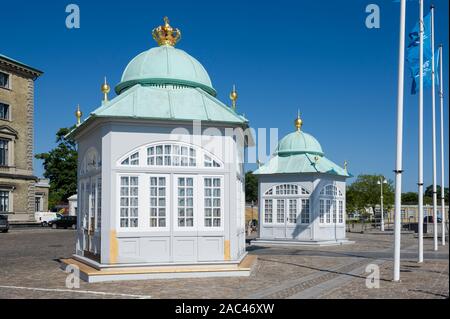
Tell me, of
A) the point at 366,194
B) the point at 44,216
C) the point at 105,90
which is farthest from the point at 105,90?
the point at 366,194

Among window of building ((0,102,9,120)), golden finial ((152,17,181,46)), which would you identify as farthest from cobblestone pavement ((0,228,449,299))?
window of building ((0,102,9,120))

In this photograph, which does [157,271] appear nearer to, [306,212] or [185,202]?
[185,202]

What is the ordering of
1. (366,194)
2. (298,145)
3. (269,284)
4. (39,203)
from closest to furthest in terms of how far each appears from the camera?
(269,284)
(298,145)
(39,203)
(366,194)

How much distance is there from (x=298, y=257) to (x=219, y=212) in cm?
631

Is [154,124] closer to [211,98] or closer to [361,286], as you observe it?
[211,98]

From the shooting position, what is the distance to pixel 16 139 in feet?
159

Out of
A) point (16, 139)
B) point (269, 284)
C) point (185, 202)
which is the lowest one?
point (269, 284)

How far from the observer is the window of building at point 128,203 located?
550 inches

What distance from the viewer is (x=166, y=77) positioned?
1546 cm

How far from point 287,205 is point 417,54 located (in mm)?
11472

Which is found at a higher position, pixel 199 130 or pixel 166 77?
pixel 166 77

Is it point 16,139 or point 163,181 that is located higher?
point 16,139

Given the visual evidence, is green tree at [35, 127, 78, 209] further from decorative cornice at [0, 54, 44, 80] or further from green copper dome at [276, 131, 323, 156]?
green copper dome at [276, 131, 323, 156]
